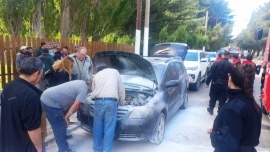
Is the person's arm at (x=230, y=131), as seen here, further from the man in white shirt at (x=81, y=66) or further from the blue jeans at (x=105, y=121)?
the man in white shirt at (x=81, y=66)

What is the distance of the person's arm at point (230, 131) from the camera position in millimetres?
2109

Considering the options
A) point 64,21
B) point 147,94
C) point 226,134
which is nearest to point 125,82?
point 147,94

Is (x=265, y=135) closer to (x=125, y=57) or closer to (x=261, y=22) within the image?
(x=125, y=57)

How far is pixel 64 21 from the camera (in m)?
12.4

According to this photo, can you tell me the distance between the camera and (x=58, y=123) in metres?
4.02

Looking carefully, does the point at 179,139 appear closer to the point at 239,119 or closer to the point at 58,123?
the point at 58,123

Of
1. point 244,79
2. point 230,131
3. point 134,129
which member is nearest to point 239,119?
point 230,131

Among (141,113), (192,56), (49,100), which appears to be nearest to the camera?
(49,100)

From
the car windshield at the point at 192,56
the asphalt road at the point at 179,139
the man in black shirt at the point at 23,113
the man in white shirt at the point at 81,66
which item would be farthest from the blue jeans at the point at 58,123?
the car windshield at the point at 192,56

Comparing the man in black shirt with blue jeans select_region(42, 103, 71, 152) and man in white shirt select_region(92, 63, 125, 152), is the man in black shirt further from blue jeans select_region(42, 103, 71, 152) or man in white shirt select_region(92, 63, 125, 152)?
man in white shirt select_region(92, 63, 125, 152)

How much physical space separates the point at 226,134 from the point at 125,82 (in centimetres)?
333

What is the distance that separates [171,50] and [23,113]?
8629 millimetres

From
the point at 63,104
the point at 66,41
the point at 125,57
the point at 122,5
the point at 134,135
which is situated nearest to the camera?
the point at 63,104

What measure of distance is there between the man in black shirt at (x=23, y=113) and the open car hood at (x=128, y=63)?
3197mm
